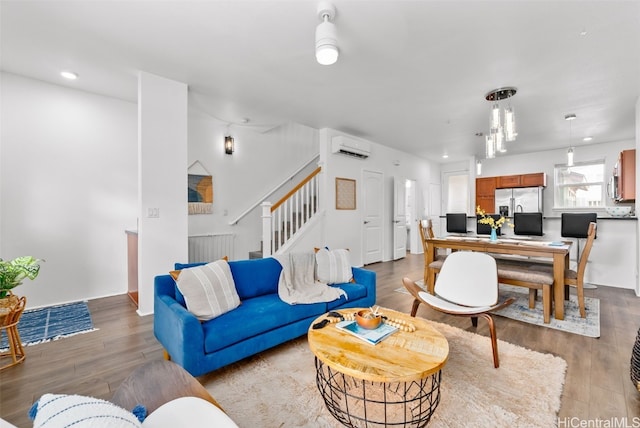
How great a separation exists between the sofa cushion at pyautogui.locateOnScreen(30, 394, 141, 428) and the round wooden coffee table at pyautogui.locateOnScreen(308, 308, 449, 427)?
91 cm

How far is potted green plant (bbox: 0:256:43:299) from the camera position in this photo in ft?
6.86

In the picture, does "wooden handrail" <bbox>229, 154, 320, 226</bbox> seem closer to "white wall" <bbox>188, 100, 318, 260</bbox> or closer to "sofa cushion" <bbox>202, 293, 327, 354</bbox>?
"white wall" <bbox>188, 100, 318, 260</bbox>

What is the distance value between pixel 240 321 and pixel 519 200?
7.26 metres

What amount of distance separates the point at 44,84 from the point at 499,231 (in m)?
7.17

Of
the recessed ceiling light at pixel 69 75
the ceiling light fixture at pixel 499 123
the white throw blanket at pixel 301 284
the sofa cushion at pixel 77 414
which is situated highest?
the recessed ceiling light at pixel 69 75

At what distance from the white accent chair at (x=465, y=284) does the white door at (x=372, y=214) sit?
10.3 ft

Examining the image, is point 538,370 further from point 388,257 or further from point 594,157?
point 594,157

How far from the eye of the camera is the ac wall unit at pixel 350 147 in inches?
201

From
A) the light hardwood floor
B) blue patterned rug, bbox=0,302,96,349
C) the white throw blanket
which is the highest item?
the white throw blanket

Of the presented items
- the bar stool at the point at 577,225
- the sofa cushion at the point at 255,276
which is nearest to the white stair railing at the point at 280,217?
the sofa cushion at the point at 255,276

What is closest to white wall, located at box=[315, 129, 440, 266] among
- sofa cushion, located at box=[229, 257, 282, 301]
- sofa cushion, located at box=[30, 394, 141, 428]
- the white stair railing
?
the white stair railing

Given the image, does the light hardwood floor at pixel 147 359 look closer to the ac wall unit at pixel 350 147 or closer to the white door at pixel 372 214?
the white door at pixel 372 214

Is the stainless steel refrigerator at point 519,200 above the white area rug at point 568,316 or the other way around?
above

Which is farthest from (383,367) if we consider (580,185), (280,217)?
(580,185)
